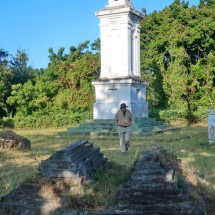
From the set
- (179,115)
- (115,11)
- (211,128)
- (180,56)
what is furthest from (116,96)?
(180,56)

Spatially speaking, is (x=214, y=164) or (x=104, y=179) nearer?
(x=104, y=179)

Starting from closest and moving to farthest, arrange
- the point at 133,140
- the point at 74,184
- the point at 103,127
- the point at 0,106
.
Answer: the point at 74,184 → the point at 133,140 → the point at 103,127 → the point at 0,106

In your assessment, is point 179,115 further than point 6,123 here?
No

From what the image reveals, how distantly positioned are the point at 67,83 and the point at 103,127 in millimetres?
12232

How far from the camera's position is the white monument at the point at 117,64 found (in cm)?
1939

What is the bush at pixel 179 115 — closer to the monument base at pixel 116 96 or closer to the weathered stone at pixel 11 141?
the monument base at pixel 116 96

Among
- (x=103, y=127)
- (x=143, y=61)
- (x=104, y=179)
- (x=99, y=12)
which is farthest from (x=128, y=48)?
(x=104, y=179)

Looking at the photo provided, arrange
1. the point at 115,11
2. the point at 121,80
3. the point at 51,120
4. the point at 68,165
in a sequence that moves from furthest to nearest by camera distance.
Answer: the point at 51,120
the point at 115,11
the point at 121,80
the point at 68,165

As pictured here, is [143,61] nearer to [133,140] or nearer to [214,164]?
[133,140]

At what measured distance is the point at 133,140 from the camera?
15.6 meters

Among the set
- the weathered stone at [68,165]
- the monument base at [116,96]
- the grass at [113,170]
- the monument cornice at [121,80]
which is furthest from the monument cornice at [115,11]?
the weathered stone at [68,165]

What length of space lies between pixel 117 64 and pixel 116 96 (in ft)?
5.73

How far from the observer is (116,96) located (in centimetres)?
1964

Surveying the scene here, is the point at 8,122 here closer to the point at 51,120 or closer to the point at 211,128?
the point at 51,120
